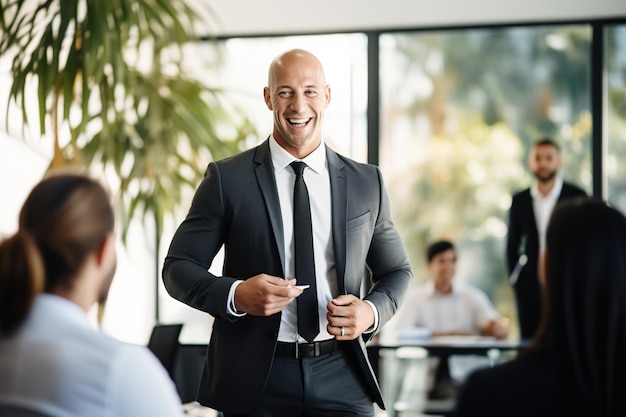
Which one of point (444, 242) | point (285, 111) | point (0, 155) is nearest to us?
point (285, 111)

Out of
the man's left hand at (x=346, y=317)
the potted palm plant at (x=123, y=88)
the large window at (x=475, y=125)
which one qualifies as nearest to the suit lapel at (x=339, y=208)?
the man's left hand at (x=346, y=317)

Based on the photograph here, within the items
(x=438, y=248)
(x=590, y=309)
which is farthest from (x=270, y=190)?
(x=438, y=248)

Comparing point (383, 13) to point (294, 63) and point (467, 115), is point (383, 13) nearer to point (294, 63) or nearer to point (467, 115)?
point (467, 115)

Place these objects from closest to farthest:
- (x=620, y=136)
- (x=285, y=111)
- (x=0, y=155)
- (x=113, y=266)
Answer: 1. (x=113, y=266)
2. (x=285, y=111)
3. (x=0, y=155)
4. (x=620, y=136)

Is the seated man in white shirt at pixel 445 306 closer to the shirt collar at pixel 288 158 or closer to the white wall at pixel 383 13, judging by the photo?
the white wall at pixel 383 13

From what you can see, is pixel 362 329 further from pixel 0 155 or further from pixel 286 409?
pixel 0 155

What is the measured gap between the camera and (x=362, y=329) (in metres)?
2.29

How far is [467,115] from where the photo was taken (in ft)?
21.6

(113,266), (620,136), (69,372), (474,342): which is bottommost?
(474,342)

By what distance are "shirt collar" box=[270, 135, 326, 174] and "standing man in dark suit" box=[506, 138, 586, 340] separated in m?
3.84

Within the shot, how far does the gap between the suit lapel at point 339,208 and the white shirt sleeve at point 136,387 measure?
113cm

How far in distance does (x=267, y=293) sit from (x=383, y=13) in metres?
4.72

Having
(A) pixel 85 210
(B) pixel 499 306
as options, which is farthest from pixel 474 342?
Answer: (A) pixel 85 210

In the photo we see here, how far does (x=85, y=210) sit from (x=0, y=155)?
3848 mm
